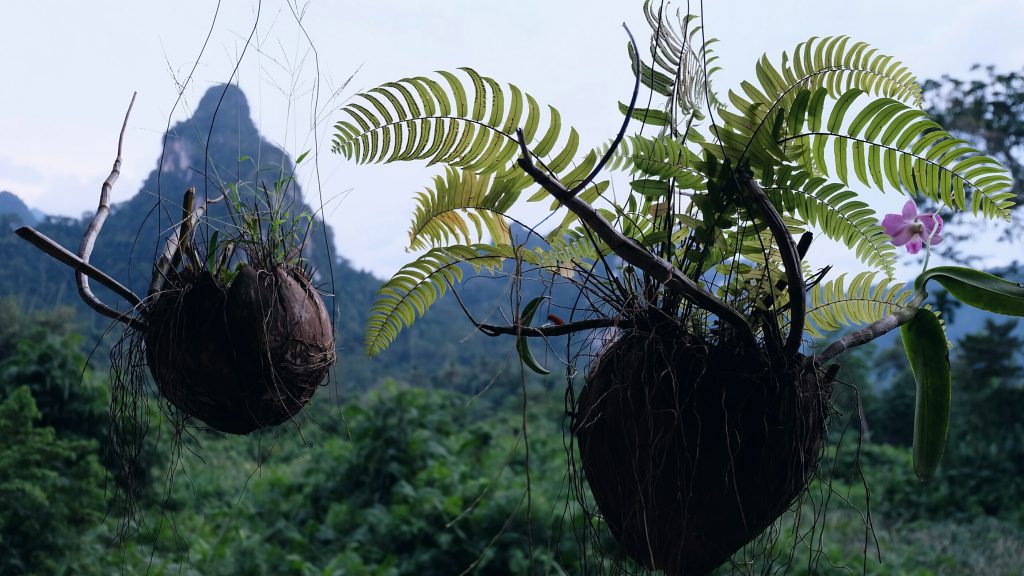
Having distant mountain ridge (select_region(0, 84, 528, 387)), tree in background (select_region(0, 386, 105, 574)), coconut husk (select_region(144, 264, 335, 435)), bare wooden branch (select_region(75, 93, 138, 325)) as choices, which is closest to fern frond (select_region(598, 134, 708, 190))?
distant mountain ridge (select_region(0, 84, 528, 387))

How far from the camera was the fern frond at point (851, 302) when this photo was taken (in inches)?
42.0

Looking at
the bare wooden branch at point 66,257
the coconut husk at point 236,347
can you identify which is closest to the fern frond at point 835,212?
the coconut husk at point 236,347

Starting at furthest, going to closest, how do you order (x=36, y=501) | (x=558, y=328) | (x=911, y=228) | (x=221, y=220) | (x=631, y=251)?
(x=36, y=501) → (x=221, y=220) → (x=911, y=228) → (x=558, y=328) → (x=631, y=251)

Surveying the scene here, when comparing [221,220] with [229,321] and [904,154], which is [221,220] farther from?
[904,154]

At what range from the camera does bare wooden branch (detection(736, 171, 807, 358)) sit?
2.59ft

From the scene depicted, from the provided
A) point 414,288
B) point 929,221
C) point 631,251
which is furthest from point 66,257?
point 929,221

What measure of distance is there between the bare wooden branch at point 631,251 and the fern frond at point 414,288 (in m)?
0.30

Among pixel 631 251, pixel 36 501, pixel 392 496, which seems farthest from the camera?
pixel 392 496

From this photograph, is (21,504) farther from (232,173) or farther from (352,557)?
(232,173)

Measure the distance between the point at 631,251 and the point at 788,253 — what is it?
0.18 m

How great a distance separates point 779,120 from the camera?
0.84m

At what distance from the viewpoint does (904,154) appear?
0.89 metres

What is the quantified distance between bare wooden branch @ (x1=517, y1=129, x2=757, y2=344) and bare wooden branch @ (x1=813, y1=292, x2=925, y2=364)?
0.12 m

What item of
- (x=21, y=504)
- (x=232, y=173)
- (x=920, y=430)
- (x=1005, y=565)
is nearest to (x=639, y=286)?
(x=920, y=430)
